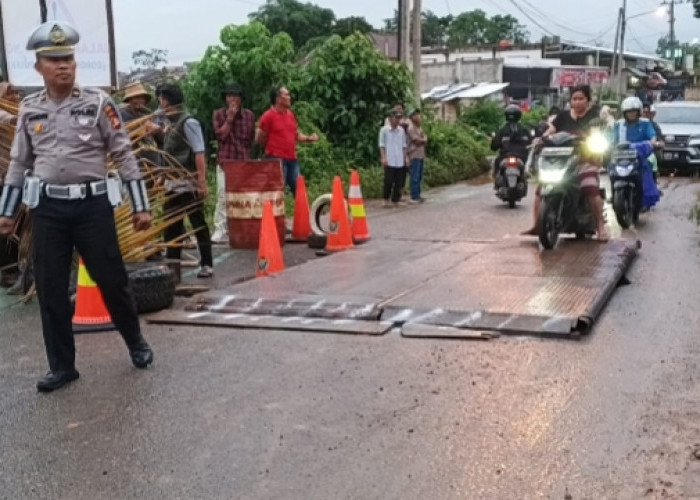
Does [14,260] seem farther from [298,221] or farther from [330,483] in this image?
[330,483]

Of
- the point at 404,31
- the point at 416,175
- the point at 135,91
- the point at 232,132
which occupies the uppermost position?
the point at 404,31

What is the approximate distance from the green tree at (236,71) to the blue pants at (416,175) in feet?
12.6

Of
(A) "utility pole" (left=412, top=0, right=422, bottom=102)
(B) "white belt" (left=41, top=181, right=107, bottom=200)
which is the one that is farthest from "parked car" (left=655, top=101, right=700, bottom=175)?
(B) "white belt" (left=41, top=181, right=107, bottom=200)

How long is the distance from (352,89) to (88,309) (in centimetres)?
1428

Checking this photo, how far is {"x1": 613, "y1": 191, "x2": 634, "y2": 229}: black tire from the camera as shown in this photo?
11.7 metres

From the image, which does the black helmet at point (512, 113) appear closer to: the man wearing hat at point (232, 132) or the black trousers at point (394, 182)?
the black trousers at point (394, 182)

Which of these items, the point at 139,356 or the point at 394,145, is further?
the point at 394,145

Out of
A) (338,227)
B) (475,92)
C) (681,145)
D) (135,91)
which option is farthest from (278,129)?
(475,92)

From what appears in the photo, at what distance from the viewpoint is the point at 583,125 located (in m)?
9.46

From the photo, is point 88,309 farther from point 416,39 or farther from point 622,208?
point 416,39

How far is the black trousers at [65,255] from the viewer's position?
530cm

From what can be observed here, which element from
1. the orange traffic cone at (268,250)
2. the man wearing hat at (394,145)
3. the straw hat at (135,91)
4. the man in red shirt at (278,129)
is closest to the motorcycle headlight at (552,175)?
the orange traffic cone at (268,250)

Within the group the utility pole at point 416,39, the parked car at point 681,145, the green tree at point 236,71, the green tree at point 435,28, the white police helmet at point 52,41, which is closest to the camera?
the white police helmet at point 52,41

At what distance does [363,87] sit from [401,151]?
4.66 m
